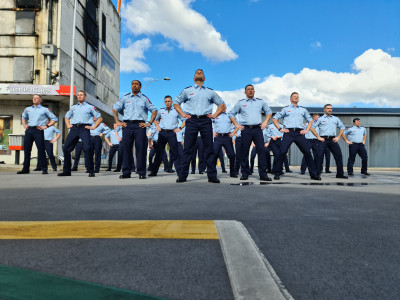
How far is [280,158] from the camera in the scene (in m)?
8.57

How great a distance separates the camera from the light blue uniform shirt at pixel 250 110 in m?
7.88

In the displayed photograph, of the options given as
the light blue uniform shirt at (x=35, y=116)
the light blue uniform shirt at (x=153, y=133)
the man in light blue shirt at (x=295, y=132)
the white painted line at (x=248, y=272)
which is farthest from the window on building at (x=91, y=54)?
A: the white painted line at (x=248, y=272)

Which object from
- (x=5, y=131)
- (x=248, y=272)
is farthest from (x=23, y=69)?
(x=248, y=272)

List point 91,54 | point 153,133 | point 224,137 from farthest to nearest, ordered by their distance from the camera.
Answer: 1. point 91,54
2. point 153,133
3. point 224,137

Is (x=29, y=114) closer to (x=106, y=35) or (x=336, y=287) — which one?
(x=336, y=287)

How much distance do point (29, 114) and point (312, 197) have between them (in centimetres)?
740

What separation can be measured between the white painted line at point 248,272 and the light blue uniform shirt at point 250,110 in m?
5.99

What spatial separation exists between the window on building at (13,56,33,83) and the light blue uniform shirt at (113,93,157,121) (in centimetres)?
1669

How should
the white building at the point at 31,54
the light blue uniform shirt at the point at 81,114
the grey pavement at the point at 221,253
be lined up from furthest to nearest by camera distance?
the white building at the point at 31,54
the light blue uniform shirt at the point at 81,114
the grey pavement at the point at 221,253

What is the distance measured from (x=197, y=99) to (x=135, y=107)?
170 centimetres

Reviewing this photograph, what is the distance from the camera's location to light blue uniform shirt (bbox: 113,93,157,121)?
7977 mm

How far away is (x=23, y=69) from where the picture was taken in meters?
22.2

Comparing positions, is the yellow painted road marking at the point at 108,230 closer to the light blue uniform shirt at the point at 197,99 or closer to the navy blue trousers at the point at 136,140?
the light blue uniform shirt at the point at 197,99

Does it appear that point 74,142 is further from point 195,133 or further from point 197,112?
point 197,112
